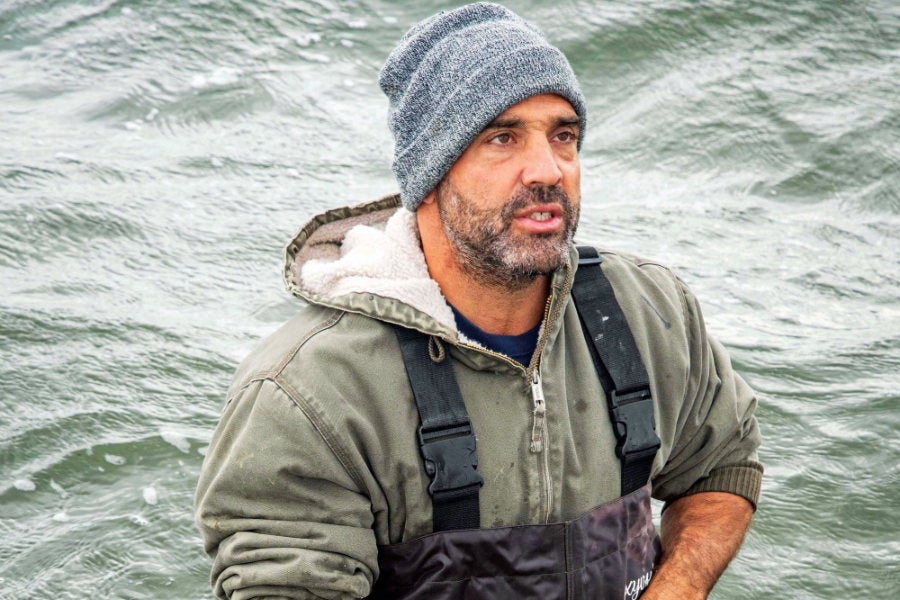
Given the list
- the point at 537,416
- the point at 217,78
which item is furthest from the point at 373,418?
the point at 217,78

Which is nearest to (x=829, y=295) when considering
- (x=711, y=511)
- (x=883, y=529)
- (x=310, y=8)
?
(x=883, y=529)

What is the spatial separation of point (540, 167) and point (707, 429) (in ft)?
3.28

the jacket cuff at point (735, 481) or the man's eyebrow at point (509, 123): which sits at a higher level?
the man's eyebrow at point (509, 123)

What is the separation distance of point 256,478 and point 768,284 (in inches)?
167

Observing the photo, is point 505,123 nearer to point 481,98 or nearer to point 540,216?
point 481,98

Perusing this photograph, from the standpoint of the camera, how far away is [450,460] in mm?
2746

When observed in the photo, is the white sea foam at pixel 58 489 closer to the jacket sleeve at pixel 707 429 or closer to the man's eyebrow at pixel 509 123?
the jacket sleeve at pixel 707 429

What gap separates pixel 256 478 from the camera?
2.63 metres

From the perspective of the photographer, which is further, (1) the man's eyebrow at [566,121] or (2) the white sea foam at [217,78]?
(2) the white sea foam at [217,78]

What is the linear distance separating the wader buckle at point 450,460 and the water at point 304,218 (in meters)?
1.81

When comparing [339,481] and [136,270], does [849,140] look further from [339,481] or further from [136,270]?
[339,481]

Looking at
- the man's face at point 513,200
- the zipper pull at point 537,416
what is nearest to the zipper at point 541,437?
the zipper pull at point 537,416

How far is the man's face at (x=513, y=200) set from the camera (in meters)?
2.89

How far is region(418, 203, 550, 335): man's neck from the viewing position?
2.98 meters
